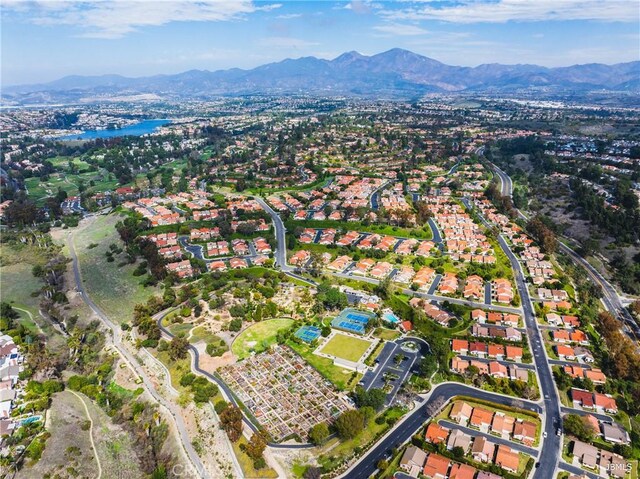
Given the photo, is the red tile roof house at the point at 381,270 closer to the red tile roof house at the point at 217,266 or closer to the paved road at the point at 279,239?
the paved road at the point at 279,239

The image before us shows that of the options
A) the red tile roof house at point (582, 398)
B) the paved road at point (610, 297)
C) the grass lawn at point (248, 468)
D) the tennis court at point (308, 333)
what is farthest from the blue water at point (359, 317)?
the paved road at point (610, 297)

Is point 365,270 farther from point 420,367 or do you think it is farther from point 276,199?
point 276,199

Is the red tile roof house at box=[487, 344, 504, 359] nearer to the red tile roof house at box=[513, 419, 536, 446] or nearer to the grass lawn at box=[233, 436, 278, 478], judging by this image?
the red tile roof house at box=[513, 419, 536, 446]

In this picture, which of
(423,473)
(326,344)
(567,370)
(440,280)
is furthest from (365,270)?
(423,473)

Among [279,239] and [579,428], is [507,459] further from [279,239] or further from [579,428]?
[279,239]

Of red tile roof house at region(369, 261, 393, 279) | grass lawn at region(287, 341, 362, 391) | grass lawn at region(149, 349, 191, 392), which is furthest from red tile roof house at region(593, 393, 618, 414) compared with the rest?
grass lawn at region(149, 349, 191, 392)

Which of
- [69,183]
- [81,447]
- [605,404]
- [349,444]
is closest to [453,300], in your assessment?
[605,404]
